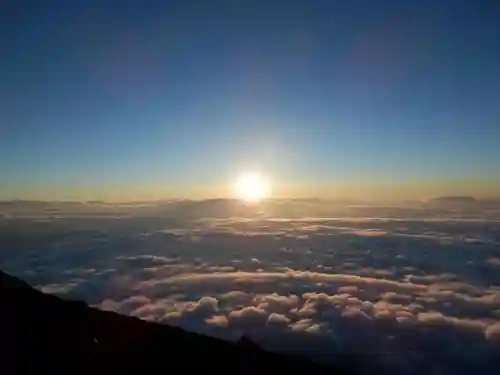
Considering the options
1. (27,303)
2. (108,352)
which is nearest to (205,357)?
(108,352)

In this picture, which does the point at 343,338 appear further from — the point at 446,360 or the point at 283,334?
the point at 446,360

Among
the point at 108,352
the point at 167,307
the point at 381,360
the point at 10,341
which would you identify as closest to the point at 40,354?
the point at 10,341

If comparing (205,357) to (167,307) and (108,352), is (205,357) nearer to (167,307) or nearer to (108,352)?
(108,352)

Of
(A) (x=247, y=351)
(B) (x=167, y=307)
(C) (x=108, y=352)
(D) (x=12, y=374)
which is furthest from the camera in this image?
(B) (x=167, y=307)

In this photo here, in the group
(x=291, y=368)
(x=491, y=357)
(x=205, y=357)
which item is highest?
(x=205, y=357)

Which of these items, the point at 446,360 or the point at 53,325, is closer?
the point at 53,325

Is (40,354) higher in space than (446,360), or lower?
higher

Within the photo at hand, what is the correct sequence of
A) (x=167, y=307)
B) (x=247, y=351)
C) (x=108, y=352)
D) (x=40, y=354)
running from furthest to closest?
(x=167, y=307) < (x=247, y=351) < (x=108, y=352) < (x=40, y=354)
